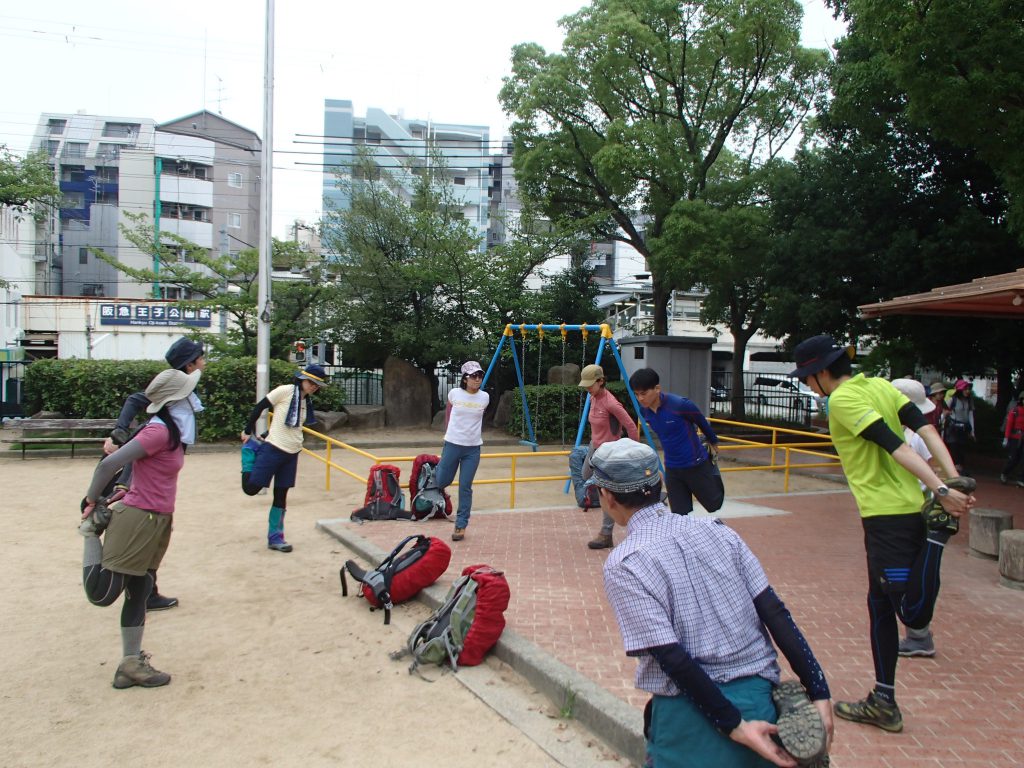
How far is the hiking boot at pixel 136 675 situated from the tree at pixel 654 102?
14963 mm

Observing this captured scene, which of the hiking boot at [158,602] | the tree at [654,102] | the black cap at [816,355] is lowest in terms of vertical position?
the hiking boot at [158,602]

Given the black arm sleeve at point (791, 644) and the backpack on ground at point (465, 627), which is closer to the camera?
the black arm sleeve at point (791, 644)

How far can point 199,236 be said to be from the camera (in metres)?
42.7

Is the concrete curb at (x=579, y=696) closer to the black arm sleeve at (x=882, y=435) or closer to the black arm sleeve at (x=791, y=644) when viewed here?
the black arm sleeve at (x=791, y=644)

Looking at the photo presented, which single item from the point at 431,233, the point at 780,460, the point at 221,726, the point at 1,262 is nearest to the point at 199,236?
the point at 1,262

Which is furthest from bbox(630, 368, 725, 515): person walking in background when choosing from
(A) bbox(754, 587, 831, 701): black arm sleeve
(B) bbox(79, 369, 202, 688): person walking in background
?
(A) bbox(754, 587, 831, 701): black arm sleeve

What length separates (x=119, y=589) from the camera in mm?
4074

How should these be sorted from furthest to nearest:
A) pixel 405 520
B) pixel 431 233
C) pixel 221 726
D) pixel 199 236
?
pixel 199 236, pixel 431 233, pixel 405 520, pixel 221 726

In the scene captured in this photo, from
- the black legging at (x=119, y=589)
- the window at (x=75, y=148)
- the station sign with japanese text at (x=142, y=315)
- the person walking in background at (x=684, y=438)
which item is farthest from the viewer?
A: the window at (x=75, y=148)

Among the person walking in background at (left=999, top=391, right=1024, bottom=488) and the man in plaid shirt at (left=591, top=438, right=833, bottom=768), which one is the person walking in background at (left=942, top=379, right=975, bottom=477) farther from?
the man in plaid shirt at (left=591, top=438, right=833, bottom=768)

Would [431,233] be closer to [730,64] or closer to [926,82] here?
[730,64]

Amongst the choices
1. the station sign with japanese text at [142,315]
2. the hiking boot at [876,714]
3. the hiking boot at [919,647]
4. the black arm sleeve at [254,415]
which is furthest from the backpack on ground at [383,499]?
the station sign with japanese text at [142,315]

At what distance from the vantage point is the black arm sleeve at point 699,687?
75.0 inches

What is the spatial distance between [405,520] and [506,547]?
5.29 ft
